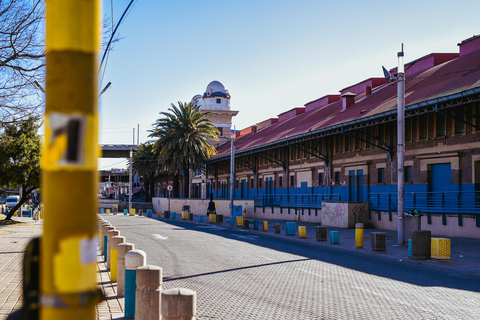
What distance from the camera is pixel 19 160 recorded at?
31375 mm

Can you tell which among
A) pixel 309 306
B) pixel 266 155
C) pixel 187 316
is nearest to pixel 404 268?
pixel 309 306

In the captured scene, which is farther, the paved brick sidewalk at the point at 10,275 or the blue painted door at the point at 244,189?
the blue painted door at the point at 244,189

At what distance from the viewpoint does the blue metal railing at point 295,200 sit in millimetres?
38844

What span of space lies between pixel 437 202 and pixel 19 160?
24475 mm

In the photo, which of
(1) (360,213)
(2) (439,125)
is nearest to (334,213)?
(1) (360,213)

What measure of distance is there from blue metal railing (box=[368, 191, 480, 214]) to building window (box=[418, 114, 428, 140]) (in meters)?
3.28

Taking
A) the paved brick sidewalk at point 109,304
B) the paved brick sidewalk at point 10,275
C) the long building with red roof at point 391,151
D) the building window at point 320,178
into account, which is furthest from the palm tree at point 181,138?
the paved brick sidewalk at point 109,304

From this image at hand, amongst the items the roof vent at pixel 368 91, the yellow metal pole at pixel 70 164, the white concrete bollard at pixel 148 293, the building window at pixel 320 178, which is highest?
the roof vent at pixel 368 91

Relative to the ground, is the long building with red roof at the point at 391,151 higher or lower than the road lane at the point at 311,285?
higher

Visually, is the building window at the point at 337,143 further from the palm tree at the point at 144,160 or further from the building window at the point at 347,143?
the palm tree at the point at 144,160

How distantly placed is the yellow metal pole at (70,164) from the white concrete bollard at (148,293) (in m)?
4.94

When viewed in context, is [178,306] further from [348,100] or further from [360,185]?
[348,100]

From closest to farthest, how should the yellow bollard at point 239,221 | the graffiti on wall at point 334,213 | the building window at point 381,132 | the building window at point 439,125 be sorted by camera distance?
the building window at point 439,125
the graffiti on wall at point 334,213
the building window at point 381,132
the yellow bollard at point 239,221

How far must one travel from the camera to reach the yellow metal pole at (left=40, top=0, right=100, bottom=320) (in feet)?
5.40
